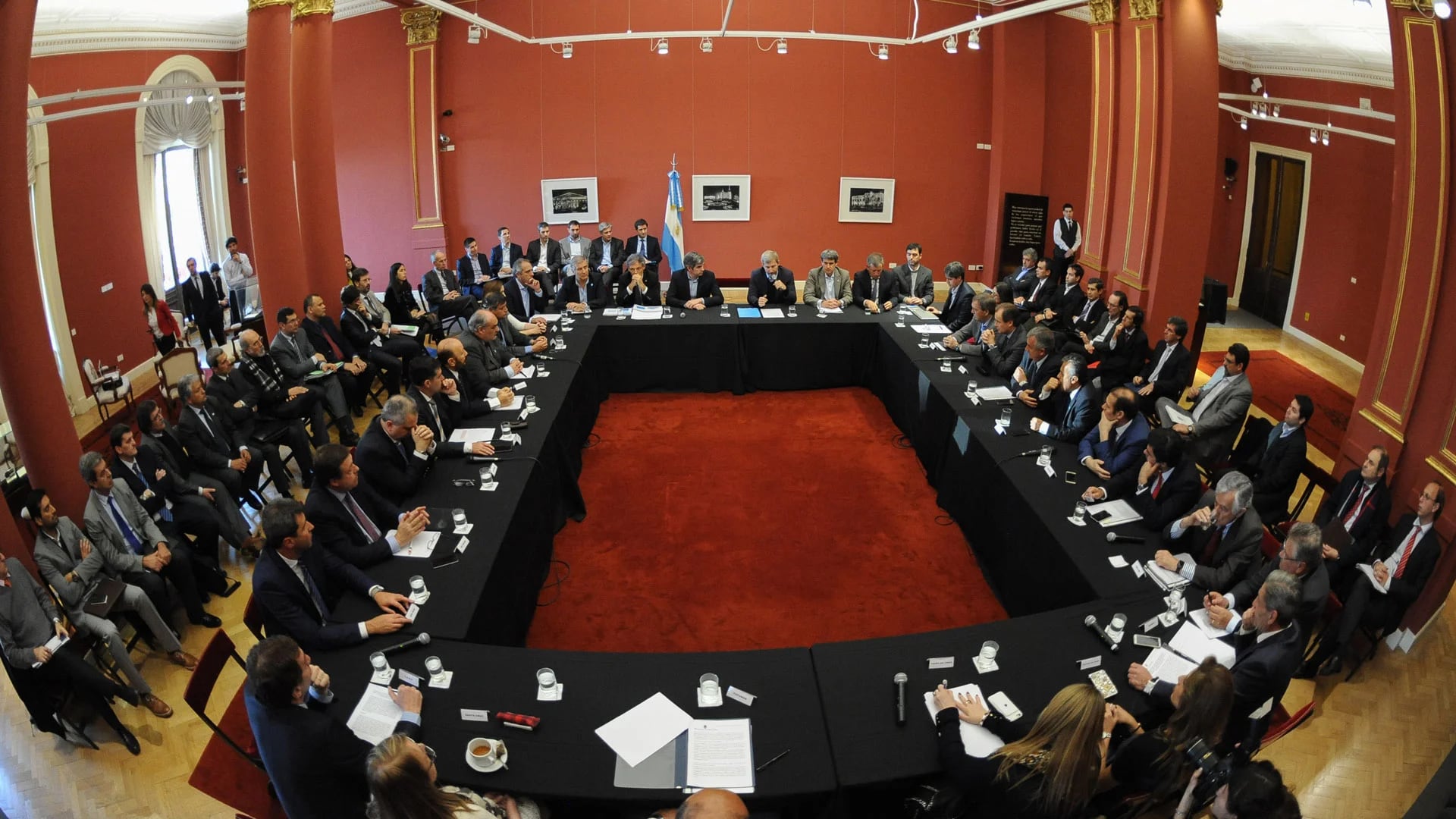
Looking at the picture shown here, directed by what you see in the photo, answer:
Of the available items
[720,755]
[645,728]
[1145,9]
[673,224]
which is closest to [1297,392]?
[1145,9]

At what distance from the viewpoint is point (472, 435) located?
5707 millimetres

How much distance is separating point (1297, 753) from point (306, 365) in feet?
24.5

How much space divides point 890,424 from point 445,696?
18.1 feet

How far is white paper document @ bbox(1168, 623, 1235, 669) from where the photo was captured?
3678 millimetres

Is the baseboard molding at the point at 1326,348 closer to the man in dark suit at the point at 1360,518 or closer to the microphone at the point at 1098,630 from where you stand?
the man in dark suit at the point at 1360,518

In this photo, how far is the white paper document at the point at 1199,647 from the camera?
3678 millimetres

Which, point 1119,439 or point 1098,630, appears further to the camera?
point 1119,439

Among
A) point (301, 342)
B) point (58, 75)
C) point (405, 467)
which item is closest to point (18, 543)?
point (405, 467)

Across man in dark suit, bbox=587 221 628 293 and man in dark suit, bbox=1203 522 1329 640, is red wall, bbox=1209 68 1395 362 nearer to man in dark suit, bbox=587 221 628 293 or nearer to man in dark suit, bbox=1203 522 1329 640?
man in dark suit, bbox=1203 522 1329 640

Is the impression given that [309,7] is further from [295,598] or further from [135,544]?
[295,598]

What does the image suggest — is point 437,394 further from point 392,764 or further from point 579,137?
point 579,137

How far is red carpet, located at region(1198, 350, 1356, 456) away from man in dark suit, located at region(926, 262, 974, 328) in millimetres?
2714

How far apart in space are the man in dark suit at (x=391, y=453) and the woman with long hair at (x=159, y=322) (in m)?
5.97

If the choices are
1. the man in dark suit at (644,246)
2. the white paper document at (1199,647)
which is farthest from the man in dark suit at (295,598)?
the man in dark suit at (644,246)
